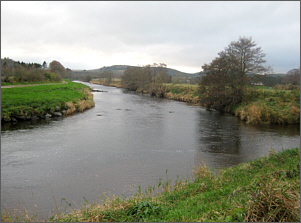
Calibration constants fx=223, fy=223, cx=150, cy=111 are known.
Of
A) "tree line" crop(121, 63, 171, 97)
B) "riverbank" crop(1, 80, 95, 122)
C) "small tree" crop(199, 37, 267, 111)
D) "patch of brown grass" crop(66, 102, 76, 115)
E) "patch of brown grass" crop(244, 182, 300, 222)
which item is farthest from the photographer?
"tree line" crop(121, 63, 171, 97)

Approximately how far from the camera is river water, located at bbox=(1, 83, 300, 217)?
7.84 meters

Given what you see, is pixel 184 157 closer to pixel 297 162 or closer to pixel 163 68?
pixel 297 162

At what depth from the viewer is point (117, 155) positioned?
1146 cm

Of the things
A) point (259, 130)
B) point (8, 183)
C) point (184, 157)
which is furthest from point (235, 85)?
point (8, 183)

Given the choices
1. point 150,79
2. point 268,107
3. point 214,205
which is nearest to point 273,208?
point 214,205

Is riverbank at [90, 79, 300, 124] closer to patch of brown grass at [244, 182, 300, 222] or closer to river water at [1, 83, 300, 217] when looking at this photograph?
river water at [1, 83, 300, 217]

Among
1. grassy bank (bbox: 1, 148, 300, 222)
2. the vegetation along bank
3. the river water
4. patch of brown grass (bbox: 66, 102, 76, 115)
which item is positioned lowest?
the river water

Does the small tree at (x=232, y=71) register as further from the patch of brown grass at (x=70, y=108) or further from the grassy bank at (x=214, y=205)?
the grassy bank at (x=214, y=205)

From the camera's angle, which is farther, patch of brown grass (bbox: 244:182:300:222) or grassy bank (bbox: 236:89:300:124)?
grassy bank (bbox: 236:89:300:124)

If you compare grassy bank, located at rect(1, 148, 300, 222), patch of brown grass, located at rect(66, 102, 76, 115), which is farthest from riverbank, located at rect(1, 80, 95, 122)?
grassy bank, located at rect(1, 148, 300, 222)

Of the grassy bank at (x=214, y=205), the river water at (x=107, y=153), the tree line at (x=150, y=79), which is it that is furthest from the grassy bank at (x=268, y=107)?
the tree line at (x=150, y=79)

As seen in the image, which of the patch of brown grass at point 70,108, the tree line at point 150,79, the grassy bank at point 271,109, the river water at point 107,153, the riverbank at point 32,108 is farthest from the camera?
the tree line at point 150,79

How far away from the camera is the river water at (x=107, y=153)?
784 centimetres

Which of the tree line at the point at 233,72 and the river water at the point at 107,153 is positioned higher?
the tree line at the point at 233,72
